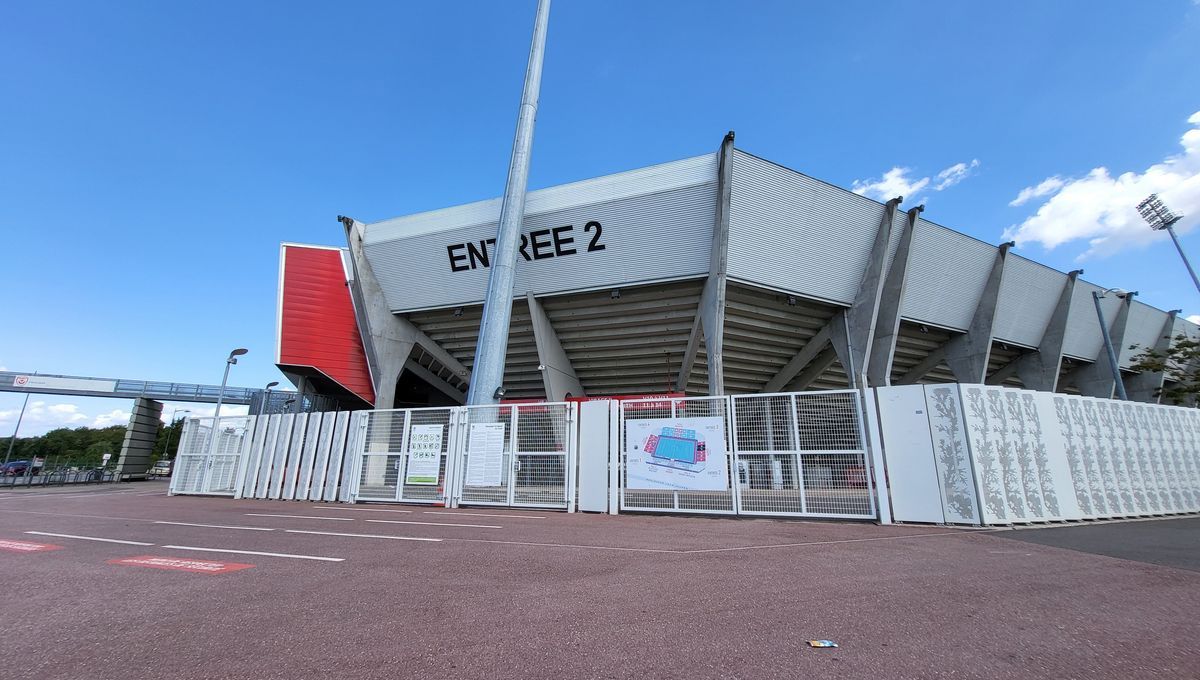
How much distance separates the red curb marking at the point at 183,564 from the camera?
469 cm

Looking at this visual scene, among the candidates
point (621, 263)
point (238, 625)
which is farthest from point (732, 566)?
point (621, 263)

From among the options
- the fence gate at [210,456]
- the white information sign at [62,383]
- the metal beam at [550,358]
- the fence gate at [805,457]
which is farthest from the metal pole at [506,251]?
the white information sign at [62,383]

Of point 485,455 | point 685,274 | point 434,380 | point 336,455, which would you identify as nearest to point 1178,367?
point 685,274

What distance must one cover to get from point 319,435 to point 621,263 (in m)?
11.2

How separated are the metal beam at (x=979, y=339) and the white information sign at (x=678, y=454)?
19390mm

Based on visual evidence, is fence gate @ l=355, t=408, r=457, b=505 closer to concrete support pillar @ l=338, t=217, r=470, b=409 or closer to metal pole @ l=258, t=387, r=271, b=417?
concrete support pillar @ l=338, t=217, r=470, b=409

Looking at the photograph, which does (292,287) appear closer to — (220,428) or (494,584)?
(220,428)

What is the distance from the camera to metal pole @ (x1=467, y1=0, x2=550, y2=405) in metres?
15.1

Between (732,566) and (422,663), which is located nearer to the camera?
(422,663)

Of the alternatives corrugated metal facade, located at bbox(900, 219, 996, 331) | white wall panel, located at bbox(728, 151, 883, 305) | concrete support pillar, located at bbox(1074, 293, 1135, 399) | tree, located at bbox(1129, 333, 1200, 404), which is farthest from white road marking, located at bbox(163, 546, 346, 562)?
concrete support pillar, located at bbox(1074, 293, 1135, 399)

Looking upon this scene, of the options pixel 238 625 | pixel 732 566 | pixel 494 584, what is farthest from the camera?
pixel 732 566

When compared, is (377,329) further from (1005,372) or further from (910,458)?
(1005,372)

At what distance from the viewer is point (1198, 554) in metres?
5.68

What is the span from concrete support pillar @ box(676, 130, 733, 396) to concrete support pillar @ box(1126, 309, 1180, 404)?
32.8 m
